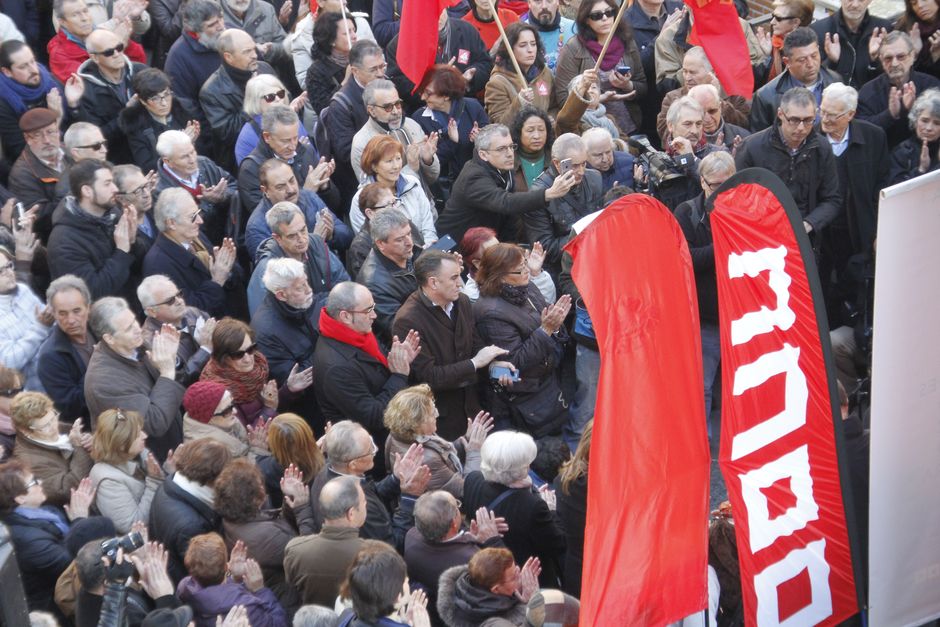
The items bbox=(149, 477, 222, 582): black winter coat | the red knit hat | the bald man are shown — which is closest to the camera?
bbox=(149, 477, 222, 582): black winter coat

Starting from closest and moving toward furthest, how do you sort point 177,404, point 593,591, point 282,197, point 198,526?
point 593,591
point 198,526
point 177,404
point 282,197

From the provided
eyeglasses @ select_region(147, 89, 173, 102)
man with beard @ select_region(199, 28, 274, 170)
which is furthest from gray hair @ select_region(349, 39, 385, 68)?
eyeglasses @ select_region(147, 89, 173, 102)

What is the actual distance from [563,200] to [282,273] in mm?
2026

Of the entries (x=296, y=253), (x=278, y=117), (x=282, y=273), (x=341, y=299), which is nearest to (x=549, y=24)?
(x=278, y=117)

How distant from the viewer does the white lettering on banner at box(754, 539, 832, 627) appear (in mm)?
4977

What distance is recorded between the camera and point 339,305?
7312mm

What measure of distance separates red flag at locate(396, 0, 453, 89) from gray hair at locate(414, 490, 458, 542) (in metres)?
4.31

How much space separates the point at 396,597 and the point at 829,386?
5.94ft

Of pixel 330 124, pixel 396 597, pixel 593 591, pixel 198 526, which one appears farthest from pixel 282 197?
pixel 593 591

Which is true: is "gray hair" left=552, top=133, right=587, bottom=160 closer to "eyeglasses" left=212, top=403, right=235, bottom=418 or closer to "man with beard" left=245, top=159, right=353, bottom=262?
"man with beard" left=245, top=159, right=353, bottom=262

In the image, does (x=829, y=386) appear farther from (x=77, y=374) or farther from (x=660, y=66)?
(x=660, y=66)

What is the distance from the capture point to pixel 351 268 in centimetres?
851

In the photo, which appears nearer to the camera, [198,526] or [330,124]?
[198,526]

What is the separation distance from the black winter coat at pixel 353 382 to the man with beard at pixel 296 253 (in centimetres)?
56
